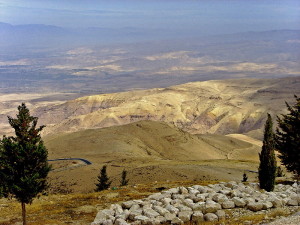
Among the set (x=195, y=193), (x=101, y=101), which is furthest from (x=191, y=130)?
(x=195, y=193)

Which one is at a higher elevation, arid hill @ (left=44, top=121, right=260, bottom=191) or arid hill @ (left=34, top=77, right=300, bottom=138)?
arid hill @ (left=44, top=121, right=260, bottom=191)

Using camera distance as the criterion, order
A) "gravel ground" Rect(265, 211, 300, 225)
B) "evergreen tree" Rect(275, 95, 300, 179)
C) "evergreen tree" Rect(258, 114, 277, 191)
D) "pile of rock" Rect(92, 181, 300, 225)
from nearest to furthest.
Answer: "gravel ground" Rect(265, 211, 300, 225), "pile of rock" Rect(92, 181, 300, 225), "evergreen tree" Rect(258, 114, 277, 191), "evergreen tree" Rect(275, 95, 300, 179)

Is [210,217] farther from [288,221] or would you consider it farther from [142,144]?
[142,144]

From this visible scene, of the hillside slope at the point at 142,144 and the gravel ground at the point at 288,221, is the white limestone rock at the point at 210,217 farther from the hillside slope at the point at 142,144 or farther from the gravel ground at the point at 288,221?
the hillside slope at the point at 142,144

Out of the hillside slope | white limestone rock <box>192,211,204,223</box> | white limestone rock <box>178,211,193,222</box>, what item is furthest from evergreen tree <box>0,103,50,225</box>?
the hillside slope

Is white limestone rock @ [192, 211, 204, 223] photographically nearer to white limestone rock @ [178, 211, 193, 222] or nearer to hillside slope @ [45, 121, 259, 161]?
white limestone rock @ [178, 211, 193, 222]

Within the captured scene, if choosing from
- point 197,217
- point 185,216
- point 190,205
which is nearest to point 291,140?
point 190,205
